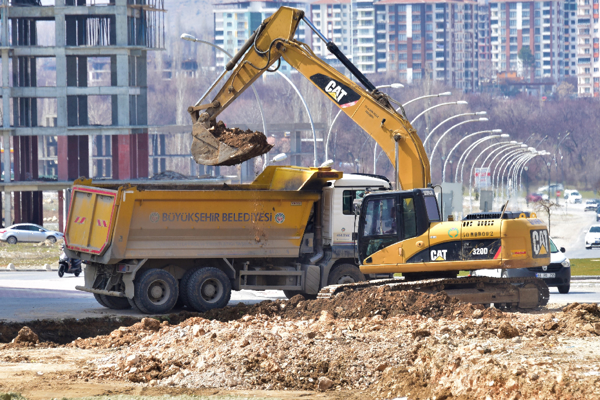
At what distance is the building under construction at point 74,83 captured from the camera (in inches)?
2736

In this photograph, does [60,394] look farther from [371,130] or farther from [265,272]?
[371,130]

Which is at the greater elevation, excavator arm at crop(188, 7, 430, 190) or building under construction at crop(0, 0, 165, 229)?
building under construction at crop(0, 0, 165, 229)

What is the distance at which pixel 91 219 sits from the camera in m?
19.6

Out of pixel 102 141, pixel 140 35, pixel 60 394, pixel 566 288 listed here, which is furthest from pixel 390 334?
pixel 102 141

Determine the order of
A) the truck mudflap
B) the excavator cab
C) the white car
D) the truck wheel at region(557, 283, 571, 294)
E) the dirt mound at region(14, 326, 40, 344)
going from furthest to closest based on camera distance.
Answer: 1. the white car
2. the truck wheel at region(557, 283, 571, 294)
3. the truck mudflap
4. the excavator cab
5. the dirt mound at region(14, 326, 40, 344)

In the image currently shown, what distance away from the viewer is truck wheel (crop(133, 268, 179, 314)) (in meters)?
19.2

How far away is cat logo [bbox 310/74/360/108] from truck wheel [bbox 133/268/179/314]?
205 inches

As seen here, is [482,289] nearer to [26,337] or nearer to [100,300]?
[100,300]

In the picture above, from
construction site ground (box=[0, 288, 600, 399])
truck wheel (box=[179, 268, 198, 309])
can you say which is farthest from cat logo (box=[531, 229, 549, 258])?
truck wheel (box=[179, 268, 198, 309])

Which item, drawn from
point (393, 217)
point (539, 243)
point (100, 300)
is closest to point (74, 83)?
point (100, 300)

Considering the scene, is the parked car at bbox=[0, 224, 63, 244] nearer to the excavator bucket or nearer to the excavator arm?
the excavator arm

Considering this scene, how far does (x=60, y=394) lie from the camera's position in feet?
37.9

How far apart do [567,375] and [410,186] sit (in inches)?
363

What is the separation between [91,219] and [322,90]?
5.63m
